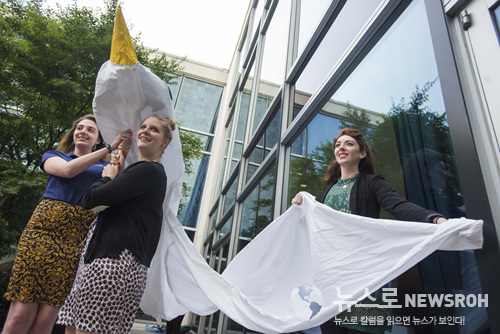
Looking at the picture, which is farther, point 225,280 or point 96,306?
point 225,280

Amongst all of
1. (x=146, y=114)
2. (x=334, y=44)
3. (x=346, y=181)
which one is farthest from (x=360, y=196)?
(x=334, y=44)

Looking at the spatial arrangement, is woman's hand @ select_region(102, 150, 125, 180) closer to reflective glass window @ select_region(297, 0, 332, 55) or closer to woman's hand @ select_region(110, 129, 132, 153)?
woman's hand @ select_region(110, 129, 132, 153)

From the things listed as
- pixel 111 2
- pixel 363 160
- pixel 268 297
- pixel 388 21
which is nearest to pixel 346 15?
pixel 388 21

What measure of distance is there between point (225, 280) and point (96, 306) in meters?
0.65

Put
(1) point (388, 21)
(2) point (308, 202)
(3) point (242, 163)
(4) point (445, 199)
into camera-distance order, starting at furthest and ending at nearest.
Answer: (3) point (242, 163) → (1) point (388, 21) → (2) point (308, 202) → (4) point (445, 199)

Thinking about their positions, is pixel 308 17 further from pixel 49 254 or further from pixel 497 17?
pixel 49 254

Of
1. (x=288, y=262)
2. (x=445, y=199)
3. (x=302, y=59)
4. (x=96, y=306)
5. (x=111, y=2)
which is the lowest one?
(x=96, y=306)

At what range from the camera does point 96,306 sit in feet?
3.29

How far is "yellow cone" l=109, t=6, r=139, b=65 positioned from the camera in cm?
153

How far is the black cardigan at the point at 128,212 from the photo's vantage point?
1.10 meters

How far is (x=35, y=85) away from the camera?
4.89 meters

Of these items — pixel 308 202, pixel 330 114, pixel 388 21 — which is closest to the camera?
pixel 308 202

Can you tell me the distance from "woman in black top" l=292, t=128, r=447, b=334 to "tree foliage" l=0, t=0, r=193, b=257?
4.46 meters

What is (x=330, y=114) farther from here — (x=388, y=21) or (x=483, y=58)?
(x=483, y=58)
